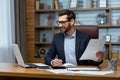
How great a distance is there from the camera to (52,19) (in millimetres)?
5242

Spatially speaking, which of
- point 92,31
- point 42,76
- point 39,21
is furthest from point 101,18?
point 42,76

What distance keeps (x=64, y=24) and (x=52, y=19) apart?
7.32 feet

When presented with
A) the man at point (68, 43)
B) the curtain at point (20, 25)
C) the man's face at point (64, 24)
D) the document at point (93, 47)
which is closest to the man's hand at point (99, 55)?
the document at point (93, 47)

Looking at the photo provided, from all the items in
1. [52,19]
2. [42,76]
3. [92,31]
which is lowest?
[42,76]

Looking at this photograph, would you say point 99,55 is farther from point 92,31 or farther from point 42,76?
point 42,76

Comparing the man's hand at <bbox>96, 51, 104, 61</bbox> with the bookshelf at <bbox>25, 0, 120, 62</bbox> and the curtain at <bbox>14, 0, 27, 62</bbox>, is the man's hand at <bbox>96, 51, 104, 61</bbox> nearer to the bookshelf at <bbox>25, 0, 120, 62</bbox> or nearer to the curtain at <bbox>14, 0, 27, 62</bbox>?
the bookshelf at <bbox>25, 0, 120, 62</bbox>

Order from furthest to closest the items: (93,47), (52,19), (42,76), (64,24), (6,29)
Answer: (52,19) < (6,29) < (64,24) < (93,47) < (42,76)

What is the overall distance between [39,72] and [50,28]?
307 centimetres

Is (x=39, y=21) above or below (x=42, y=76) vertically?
above

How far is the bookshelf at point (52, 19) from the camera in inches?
192

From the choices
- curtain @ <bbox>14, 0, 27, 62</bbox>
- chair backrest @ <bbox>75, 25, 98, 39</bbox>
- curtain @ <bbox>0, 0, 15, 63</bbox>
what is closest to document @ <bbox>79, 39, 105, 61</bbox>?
chair backrest @ <bbox>75, 25, 98, 39</bbox>

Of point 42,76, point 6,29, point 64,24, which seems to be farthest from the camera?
point 6,29

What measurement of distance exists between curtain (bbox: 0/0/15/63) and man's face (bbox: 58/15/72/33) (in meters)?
1.75

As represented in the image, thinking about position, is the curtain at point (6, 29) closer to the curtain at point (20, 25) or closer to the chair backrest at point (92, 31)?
the curtain at point (20, 25)
